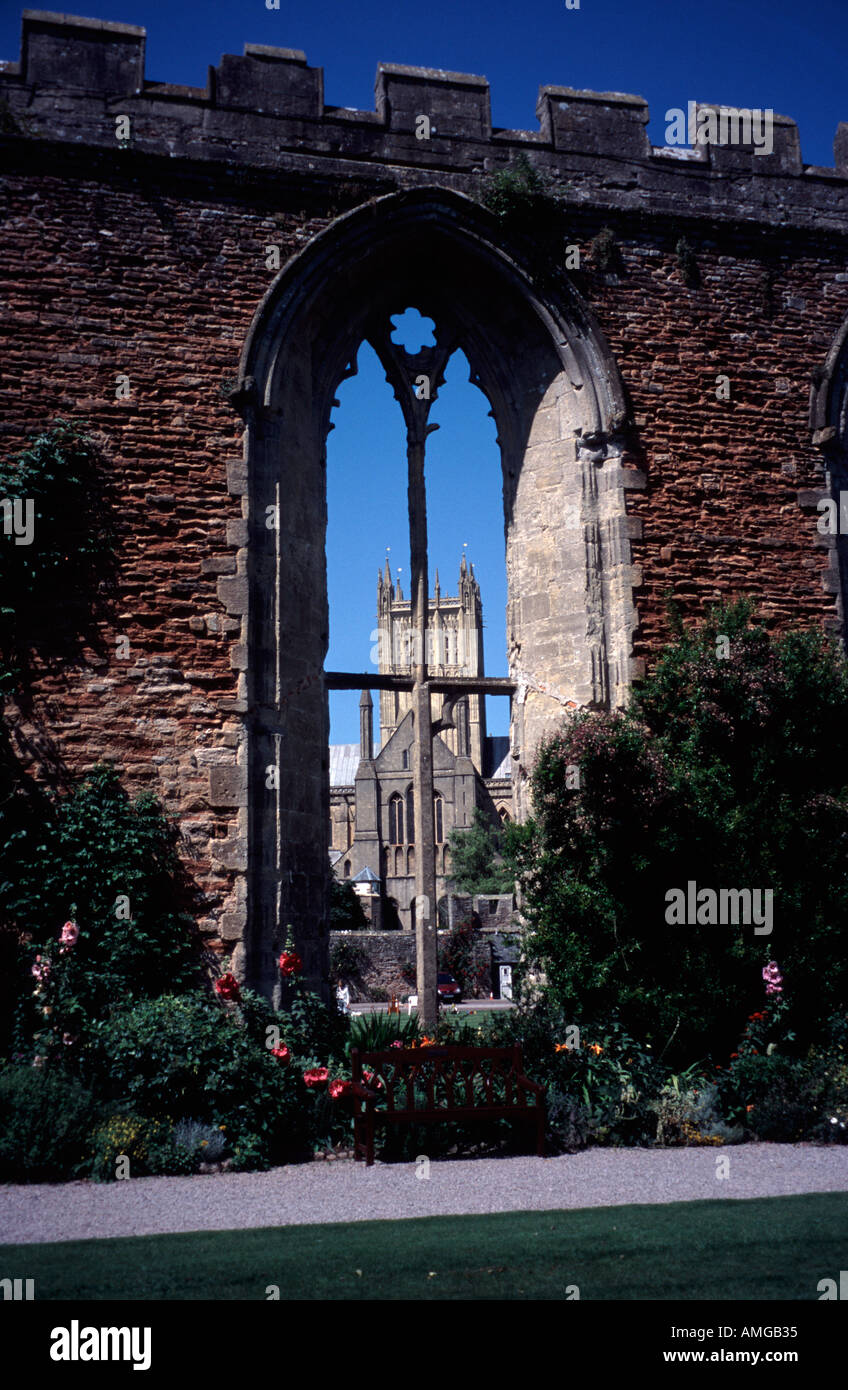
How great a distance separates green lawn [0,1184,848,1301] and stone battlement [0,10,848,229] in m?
7.85

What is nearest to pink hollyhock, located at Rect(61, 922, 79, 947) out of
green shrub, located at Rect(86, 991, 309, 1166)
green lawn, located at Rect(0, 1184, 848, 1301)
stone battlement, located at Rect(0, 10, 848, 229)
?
green shrub, located at Rect(86, 991, 309, 1166)

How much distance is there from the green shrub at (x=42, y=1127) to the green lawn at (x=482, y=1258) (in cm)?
161

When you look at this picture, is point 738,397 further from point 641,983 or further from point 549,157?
point 641,983

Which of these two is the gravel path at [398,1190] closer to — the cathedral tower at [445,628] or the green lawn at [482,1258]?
the green lawn at [482,1258]

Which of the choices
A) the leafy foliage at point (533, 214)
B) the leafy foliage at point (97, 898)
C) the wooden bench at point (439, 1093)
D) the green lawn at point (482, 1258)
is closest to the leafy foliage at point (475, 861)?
the leafy foliage at point (533, 214)

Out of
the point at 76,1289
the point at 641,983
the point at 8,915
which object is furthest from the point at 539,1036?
the point at 76,1289

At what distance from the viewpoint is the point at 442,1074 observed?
722 cm

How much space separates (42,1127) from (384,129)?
26.2ft

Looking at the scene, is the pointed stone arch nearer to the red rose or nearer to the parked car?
the red rose

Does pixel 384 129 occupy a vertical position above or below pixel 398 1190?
above

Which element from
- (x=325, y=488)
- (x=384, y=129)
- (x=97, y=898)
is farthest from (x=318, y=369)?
(x=97, y=898)

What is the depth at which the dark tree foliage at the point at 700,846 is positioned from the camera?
8.20 meters

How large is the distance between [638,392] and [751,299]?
4.92 ft

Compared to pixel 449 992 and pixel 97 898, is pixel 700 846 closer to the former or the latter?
pixel 97 898
